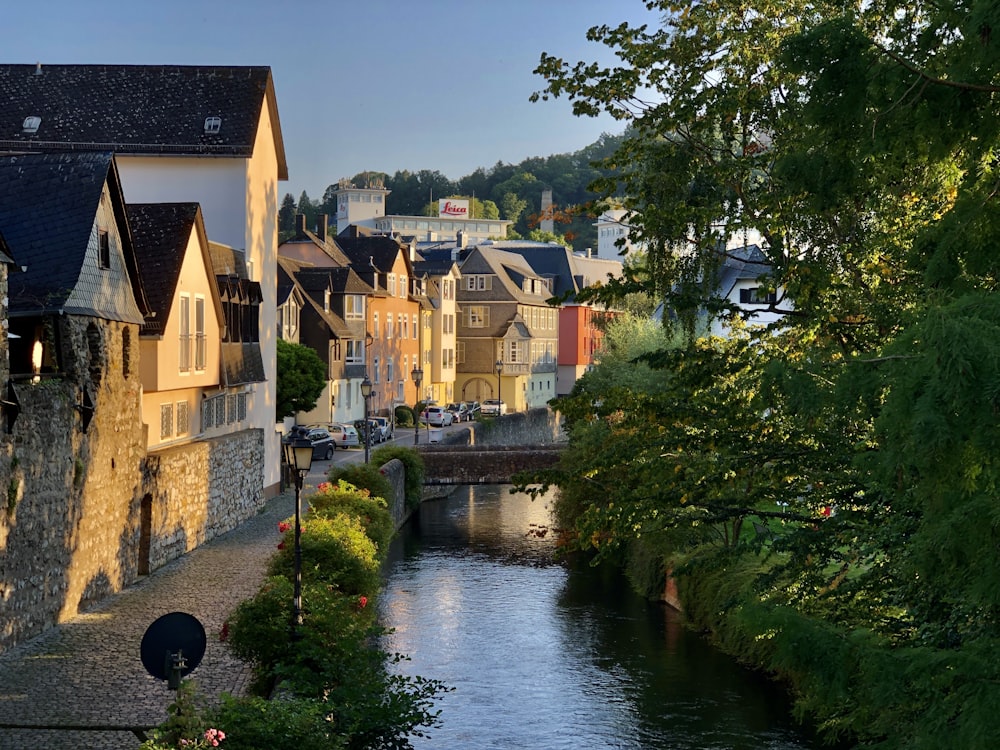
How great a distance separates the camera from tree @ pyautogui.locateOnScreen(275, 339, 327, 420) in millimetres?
47375

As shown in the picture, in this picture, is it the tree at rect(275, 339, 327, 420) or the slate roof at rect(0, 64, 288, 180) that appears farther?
the tree at rect(275, 339, 327, 420)

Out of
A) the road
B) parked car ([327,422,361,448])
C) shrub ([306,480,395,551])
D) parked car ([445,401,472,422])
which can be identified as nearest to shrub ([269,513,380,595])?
shrub ([306,480,395,551])

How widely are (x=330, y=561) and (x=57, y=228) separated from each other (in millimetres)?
6723

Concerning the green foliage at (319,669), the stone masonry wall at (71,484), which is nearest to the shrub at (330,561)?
the green foliage at (319,669)

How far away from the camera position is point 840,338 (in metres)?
14.0

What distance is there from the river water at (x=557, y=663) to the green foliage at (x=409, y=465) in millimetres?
5540

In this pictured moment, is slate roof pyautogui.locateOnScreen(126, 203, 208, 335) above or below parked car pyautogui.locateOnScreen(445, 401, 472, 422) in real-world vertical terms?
above

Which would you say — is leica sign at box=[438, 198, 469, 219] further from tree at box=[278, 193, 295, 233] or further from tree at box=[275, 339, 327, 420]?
tree at box=[275, 339, 327, 420]

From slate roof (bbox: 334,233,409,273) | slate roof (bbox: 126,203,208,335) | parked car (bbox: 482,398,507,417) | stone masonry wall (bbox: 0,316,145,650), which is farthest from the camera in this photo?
parked car (bbox: 482,398,507,417)

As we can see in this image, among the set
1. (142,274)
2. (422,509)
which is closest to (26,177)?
(142,274)

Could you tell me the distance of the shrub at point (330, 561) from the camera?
19.8 meters

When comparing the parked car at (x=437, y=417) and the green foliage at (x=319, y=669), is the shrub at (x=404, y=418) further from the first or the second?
the green foliage at (x=319, y=669)

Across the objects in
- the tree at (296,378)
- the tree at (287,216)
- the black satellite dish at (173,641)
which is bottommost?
the black satellite dish at (173,641)

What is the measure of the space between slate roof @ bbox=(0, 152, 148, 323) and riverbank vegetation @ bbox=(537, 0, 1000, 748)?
28.8ft
